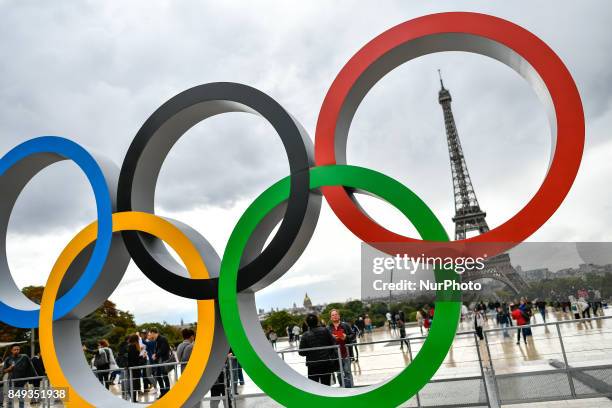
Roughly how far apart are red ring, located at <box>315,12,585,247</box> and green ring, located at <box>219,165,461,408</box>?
241 millimetres

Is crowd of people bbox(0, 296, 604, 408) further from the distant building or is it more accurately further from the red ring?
the red ring

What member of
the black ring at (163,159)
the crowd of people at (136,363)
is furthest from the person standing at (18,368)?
the black ring at (163,159)

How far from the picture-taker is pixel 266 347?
6.67 metres

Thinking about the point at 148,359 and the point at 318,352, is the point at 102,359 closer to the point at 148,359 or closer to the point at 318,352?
the point at 148,359

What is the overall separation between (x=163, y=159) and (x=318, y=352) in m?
3.94

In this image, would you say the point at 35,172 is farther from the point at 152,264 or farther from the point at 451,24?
the point at 451,24

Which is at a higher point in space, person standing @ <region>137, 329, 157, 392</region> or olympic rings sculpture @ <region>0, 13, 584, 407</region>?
olympic rings sculpture @ <region>0, 13, 584, 407</region>

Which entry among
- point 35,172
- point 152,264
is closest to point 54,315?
point 152,264

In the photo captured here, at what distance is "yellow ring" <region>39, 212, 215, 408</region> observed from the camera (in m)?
6.75

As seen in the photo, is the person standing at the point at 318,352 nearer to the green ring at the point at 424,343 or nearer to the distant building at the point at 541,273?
the green ring at the point at 424,343

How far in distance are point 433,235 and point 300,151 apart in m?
2.09

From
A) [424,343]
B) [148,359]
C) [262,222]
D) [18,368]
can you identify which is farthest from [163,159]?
[18,368]

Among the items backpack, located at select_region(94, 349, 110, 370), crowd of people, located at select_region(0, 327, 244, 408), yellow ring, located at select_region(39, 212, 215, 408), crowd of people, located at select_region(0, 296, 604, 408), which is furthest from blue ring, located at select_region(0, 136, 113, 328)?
backpack, located at select_region(94, 349, 110, 370)

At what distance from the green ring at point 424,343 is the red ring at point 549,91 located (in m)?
0.24
